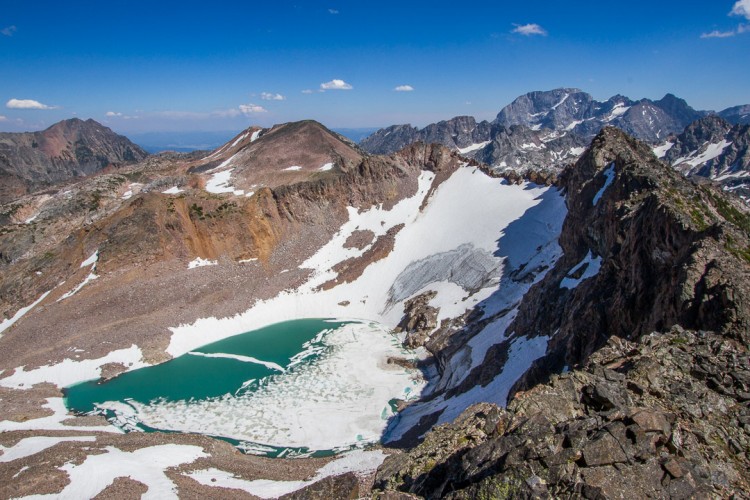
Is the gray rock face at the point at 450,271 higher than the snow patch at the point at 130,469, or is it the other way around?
the gray rock face at the point at 450,271

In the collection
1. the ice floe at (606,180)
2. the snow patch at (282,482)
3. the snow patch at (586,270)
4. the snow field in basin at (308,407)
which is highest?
the ice floe at (606,180)

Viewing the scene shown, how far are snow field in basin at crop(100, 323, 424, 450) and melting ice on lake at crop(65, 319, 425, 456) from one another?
0.10 m

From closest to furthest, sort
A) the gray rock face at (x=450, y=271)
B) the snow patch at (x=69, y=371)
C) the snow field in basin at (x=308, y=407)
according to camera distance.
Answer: the snow field in basin at (x=308, y=407)
the snow patch at (x=69, y=371)
the gray rock face at (x=450, y=271)

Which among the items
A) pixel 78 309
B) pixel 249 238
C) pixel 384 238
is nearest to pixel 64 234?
pixel 78 309

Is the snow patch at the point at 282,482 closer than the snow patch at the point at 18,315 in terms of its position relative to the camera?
Yes

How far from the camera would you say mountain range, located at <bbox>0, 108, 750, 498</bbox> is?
13.6m

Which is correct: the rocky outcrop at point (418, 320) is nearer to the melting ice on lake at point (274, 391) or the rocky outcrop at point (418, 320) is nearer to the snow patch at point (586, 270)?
the melting ice on lake at point (274, 391)

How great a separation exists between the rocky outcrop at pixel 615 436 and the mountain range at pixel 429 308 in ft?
0.24

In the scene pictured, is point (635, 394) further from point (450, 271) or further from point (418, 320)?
point (450, 271)

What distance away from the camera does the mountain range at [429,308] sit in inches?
535

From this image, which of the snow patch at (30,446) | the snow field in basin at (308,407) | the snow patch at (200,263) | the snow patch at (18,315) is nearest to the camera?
the snow patch at (30,446)

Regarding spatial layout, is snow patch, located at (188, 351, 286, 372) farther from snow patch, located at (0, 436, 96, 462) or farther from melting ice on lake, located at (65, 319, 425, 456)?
snow patch, located at (0, 436, 96, 462)

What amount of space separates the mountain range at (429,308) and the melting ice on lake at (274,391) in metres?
1.64

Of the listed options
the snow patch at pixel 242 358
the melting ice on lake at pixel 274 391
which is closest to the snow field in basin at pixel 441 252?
the melting ice on lake at pixel 274 391
